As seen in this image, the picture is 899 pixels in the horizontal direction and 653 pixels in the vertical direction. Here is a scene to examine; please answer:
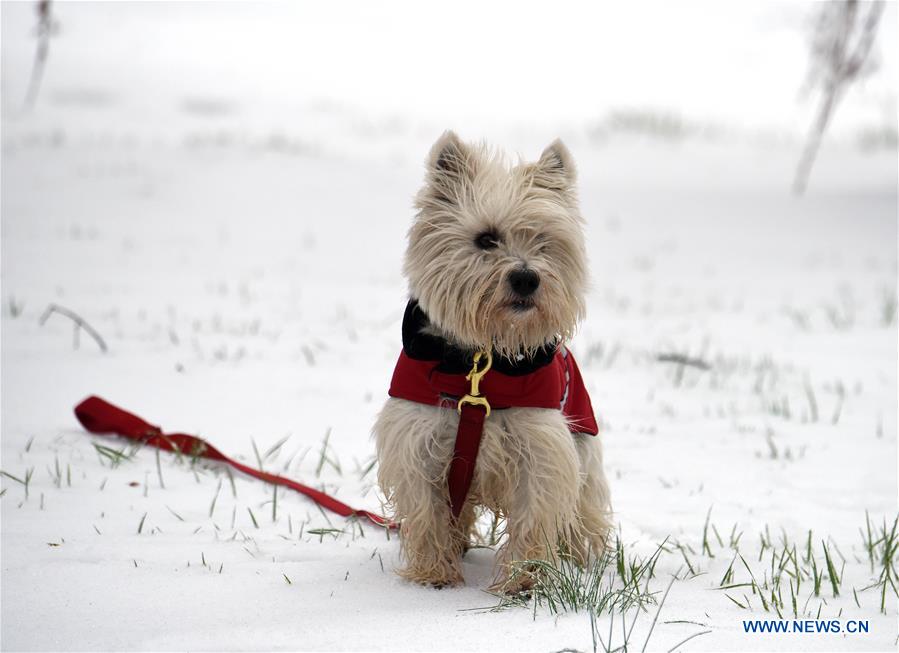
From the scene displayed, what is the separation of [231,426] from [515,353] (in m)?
2.98

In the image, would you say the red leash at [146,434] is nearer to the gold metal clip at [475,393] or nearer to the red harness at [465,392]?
the red harness at [465,392]

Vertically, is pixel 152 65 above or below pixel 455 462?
above

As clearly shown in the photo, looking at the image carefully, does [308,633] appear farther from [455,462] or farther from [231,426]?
[231,426]

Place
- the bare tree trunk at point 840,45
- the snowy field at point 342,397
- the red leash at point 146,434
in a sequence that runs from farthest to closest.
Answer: the bare tree trunk at point 840,45
the red leash at point 146,434
the snowy field at point 342,397

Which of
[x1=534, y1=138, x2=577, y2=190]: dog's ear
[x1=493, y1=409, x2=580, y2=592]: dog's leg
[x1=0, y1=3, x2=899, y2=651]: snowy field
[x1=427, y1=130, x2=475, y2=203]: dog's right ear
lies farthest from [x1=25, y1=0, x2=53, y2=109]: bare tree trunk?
[x1=493, y1=409, x2=580, y2=592]: dog's leg

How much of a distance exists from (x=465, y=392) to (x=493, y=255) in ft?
1.94

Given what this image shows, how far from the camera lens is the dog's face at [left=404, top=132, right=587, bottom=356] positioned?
3652 mm

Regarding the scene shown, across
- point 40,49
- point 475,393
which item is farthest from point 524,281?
point 40,49

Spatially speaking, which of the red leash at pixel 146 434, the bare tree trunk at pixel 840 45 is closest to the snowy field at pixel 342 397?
the red leash at pixel 146 434

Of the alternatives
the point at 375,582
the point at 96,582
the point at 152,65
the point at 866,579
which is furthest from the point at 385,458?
the point at 152,65

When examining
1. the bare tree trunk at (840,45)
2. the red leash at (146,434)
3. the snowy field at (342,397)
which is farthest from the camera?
the bare tree trunk at (840,45)

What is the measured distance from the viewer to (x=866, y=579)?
12.9 ft

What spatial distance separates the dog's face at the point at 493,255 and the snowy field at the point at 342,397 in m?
0.35

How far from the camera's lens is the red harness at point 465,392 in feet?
12.2
